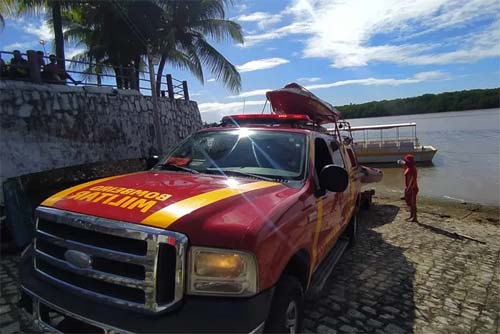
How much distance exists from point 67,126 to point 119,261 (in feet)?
33.4

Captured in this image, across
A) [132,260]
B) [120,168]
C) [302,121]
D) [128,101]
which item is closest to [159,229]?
[132,260]

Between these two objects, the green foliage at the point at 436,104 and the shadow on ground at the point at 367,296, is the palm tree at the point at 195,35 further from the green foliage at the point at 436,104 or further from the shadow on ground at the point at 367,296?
the green foliage at the point at 436,104

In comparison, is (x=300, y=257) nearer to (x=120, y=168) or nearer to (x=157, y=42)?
(x=120, y=168)

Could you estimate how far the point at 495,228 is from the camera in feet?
27.3

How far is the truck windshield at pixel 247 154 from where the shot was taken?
324cm

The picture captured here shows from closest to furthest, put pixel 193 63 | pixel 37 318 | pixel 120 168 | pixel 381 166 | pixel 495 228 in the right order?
pixel 37 318, pixel 120 168, pixel 495 228, pixel 193 63, pixel 381 166

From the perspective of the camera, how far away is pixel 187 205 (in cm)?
219

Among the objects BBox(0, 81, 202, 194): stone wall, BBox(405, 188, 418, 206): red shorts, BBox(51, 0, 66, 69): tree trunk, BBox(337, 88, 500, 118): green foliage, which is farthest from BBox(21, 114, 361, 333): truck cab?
BBox(337, 88, 500, 118): green foliage

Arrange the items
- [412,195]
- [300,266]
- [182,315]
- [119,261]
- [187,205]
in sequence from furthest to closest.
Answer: [412,195]
[300,266]
[187,205]
[119,261]
[182,315]

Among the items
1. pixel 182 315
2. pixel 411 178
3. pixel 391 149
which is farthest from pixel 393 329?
pixel 391 149

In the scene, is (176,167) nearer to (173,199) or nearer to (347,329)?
(173,199)

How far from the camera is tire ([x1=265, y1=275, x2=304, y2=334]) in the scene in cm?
229

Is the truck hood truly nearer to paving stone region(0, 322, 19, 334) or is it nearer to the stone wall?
paving stone region(0, 322, 19, 334)

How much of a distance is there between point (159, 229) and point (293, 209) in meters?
1.05
